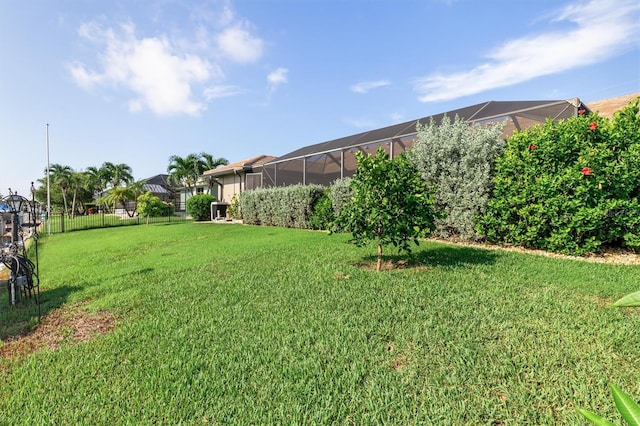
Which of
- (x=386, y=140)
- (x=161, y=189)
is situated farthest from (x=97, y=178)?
(x=386, y=140)

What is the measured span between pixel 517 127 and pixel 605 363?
26.1ft

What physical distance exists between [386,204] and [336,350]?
9.46ft

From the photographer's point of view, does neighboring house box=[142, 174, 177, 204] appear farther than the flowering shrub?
Yes

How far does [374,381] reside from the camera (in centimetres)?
259

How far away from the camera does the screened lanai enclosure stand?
8.45 metres

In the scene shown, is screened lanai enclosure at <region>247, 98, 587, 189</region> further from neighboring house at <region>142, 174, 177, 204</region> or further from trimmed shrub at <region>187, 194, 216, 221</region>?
neighboring house at <region>142, 174, 177, 204</region>

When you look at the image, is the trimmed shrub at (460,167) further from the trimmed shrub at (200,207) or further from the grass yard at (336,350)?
the trimmed shrub at (200,207)

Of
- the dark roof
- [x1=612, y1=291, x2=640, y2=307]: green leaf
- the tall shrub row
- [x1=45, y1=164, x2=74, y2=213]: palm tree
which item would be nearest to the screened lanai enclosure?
the dark roof

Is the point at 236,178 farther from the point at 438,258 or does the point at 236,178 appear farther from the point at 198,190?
the point at 438,258

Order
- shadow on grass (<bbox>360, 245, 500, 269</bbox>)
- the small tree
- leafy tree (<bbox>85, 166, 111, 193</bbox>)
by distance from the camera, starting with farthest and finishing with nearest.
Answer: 1. leafy tree (<bbox>85, 166, 111, 193</bbox>)
2. shadow on grass (<bbox>360, 245, 500, 269</bbox>)
3. the small tree

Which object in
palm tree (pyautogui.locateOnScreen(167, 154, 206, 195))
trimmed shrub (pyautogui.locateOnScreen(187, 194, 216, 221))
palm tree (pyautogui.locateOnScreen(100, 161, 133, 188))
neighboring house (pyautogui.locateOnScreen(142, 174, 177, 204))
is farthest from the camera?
palm tree (pyautogui.locateOnScreen(100, 161, 133, 188))

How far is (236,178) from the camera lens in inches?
924

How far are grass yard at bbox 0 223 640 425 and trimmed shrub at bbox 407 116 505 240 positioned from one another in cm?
239

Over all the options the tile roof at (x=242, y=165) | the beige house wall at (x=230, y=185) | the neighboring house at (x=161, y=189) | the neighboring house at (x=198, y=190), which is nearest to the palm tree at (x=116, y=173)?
the neighboring house at (x=161, y=189)
